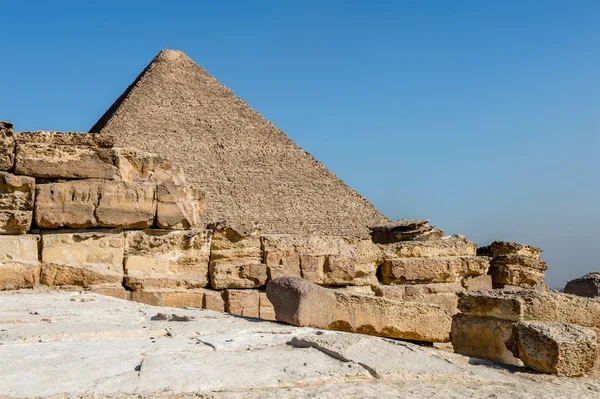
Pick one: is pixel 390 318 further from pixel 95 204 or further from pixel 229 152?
pixel 229 152

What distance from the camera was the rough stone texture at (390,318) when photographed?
434 centimetres

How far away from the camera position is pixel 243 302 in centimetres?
508

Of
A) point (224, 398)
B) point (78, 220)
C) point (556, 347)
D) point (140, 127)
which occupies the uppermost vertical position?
point (140, 127)

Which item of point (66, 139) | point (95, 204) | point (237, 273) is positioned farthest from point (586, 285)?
point (66, 139)

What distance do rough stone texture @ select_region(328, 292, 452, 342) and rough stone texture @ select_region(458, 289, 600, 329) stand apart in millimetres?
432

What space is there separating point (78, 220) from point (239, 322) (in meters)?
1.62

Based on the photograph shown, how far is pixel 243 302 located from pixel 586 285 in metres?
5.72

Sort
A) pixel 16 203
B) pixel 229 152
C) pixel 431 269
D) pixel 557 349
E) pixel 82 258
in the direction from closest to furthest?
1. pixel 557 349
2. pixel 16 203
3. pixel 82 258
4. pixel 431 269
5. pixel 229 152

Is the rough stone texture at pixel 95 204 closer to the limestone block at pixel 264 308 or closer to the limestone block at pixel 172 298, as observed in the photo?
the limestone block at pixel 172 298

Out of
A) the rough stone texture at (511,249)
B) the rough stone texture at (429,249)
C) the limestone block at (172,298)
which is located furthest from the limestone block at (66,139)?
the rough stone texture at (511,249)

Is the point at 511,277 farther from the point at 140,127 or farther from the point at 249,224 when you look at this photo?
the point at 140,127

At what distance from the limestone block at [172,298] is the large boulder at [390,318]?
1075mm

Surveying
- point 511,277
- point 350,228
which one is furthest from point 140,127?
point 511,277

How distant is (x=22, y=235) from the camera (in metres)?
4.68
